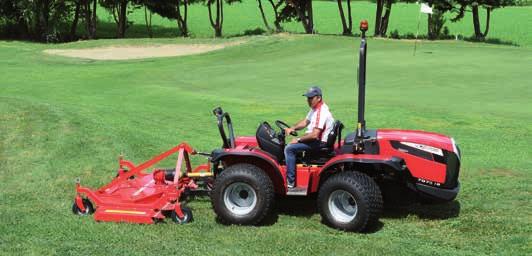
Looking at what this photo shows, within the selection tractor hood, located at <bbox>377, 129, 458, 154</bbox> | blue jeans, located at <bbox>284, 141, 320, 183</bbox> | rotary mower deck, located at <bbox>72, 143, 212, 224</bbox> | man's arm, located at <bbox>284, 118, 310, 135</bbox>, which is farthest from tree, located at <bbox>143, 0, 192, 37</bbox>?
tractor hood, located at <bbox>377, 129, 458, 154</bbox>

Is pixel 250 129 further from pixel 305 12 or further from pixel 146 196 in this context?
pixel 305 12

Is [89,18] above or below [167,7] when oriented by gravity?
below

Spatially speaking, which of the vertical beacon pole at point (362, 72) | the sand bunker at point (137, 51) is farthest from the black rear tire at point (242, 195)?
the sand bunker at point (137, 51)

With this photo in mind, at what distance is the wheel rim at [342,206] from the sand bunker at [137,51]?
26850mm

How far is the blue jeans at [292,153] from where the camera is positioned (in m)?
7.45

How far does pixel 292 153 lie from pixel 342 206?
0.84 meters

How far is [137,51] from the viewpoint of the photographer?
3538cm

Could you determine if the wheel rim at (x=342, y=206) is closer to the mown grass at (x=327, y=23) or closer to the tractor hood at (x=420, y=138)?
the tractor hood at (x=420, y=138)

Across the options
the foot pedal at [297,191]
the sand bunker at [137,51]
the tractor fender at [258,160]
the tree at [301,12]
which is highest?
the tree at [301,12]

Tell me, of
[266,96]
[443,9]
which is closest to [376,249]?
[266,96]

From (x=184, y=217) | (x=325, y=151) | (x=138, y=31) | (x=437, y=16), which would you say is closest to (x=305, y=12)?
(x=437, y=16)

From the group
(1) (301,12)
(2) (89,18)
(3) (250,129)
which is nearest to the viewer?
(3) (250,129)

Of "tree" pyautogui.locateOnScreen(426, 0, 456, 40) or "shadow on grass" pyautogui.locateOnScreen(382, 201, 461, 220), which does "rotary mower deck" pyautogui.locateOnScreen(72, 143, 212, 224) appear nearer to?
"shadow on grass" pyautogui.locateOnScreen(382, 201, 461, 220)

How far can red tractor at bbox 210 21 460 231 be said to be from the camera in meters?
7.10
